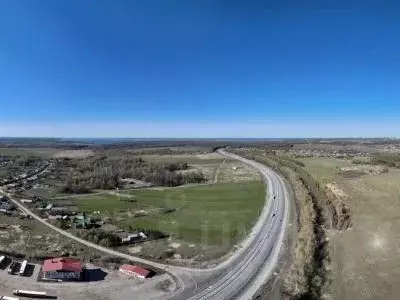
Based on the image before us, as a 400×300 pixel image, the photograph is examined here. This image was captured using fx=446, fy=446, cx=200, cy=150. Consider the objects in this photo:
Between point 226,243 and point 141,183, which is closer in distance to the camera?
point 226,243

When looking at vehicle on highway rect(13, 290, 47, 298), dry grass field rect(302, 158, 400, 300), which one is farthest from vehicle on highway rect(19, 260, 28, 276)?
dry grass field rect(302, 158, 400, 300)

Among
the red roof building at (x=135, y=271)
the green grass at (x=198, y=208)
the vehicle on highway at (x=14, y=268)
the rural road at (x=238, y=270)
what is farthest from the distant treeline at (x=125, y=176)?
the red roof building at (x=135, y=271)

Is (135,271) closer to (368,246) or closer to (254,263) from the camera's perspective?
(254,263)

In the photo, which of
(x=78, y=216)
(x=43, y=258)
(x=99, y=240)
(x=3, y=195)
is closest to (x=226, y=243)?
(x=99, y=240)

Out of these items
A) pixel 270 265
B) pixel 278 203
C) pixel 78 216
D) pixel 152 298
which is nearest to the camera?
pixel 152 298

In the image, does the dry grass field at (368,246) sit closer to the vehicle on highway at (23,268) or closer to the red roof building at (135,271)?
the red roof building at (135,271)

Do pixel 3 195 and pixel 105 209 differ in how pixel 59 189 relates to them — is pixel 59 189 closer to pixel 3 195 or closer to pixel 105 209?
pixel 3 195
